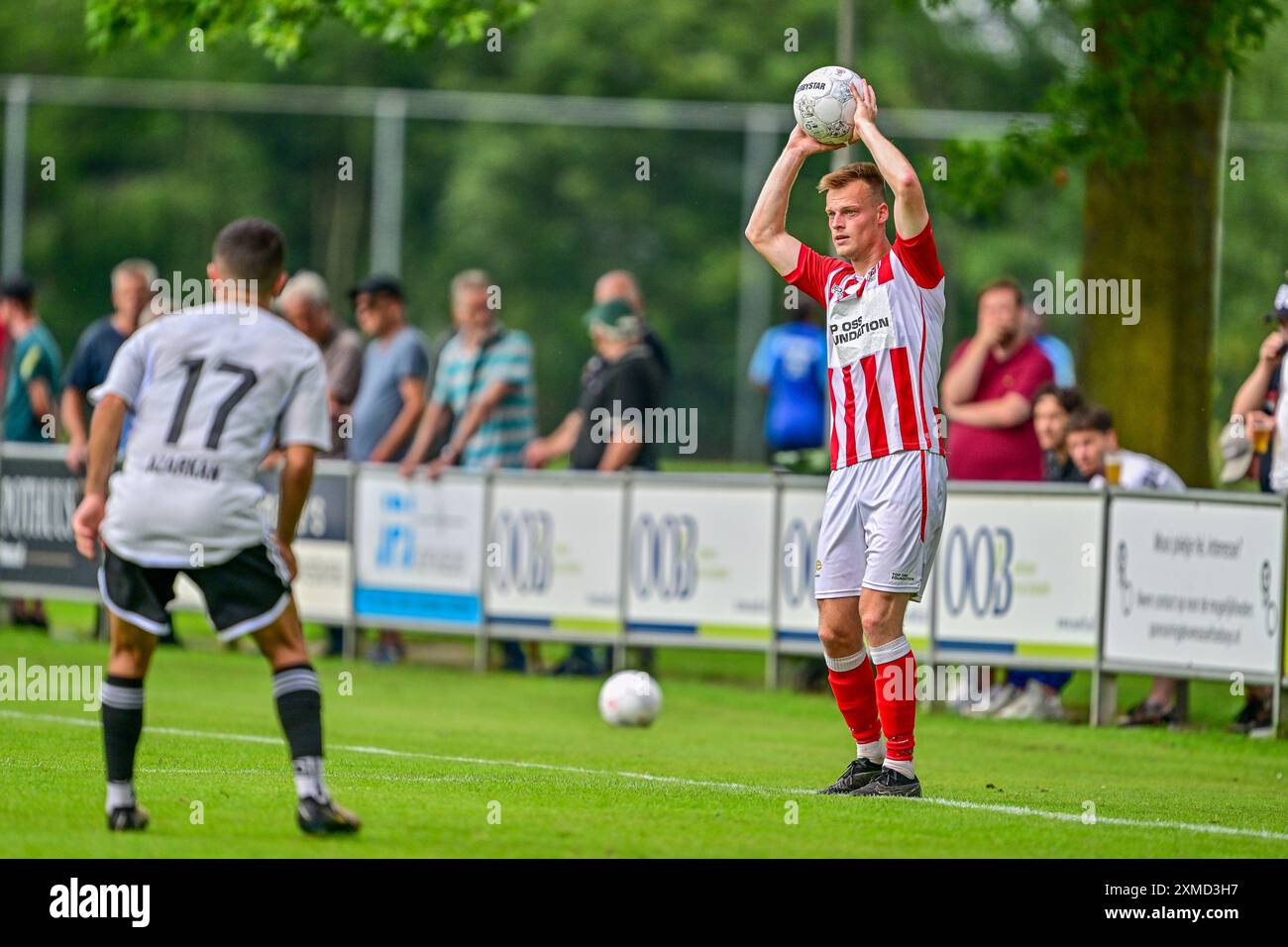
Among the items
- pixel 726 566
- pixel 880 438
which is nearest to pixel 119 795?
pixel 880 438

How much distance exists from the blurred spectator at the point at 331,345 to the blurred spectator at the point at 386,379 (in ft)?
0.42

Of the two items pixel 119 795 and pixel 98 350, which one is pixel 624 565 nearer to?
pixel 98 350

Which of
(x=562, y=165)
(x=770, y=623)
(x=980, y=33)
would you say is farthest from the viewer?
(x=980, y=33)

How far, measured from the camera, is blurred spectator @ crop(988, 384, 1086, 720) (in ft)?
43.9

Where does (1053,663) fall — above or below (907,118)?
below

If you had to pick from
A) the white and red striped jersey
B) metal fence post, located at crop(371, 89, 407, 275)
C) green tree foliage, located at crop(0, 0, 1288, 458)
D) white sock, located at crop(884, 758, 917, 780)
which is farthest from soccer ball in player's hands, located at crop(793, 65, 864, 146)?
green tree foliage, located at crop(0, 0, 1288, 458)

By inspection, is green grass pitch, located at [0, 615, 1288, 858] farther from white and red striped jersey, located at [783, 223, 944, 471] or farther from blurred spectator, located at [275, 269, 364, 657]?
blurred spectator, located at [275, 269, 364, 657]

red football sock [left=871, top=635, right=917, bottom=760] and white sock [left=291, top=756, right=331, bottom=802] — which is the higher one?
red football sock [left=871, top=635, right=917, bottom=760]

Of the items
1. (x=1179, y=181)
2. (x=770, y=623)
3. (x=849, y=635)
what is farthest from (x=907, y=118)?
(x=849, y=635)

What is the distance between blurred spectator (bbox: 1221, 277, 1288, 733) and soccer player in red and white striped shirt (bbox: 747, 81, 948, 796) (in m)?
4.56

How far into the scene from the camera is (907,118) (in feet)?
96.2
